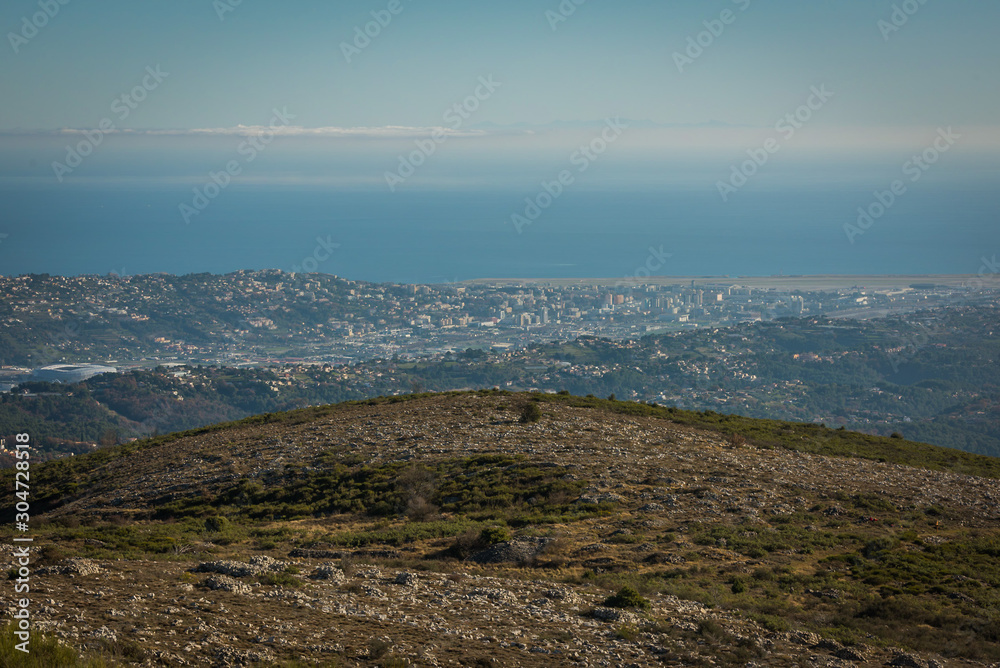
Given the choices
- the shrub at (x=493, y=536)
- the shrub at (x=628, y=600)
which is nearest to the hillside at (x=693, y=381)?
the shrub at (x=493, y=536)

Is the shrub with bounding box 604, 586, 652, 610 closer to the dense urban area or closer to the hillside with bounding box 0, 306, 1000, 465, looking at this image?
the dense urban area

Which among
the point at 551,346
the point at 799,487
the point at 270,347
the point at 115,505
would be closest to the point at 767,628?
the point at 799,487

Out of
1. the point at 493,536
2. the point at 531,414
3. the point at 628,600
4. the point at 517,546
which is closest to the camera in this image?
the point at 628,600

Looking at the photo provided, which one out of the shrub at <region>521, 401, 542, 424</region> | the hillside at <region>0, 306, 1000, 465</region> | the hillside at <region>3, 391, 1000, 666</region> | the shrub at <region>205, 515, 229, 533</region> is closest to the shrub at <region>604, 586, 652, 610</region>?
the hillside at <region>3, 391, 1000, 666</region>

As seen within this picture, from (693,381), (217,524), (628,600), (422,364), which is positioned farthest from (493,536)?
(422,364)

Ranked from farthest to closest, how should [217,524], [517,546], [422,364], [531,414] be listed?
[422,364] → [531,414] → [217,524] → [517,546]

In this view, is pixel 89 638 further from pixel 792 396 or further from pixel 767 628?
pixel 792 396

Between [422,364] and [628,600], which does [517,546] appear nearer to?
[628,600]
